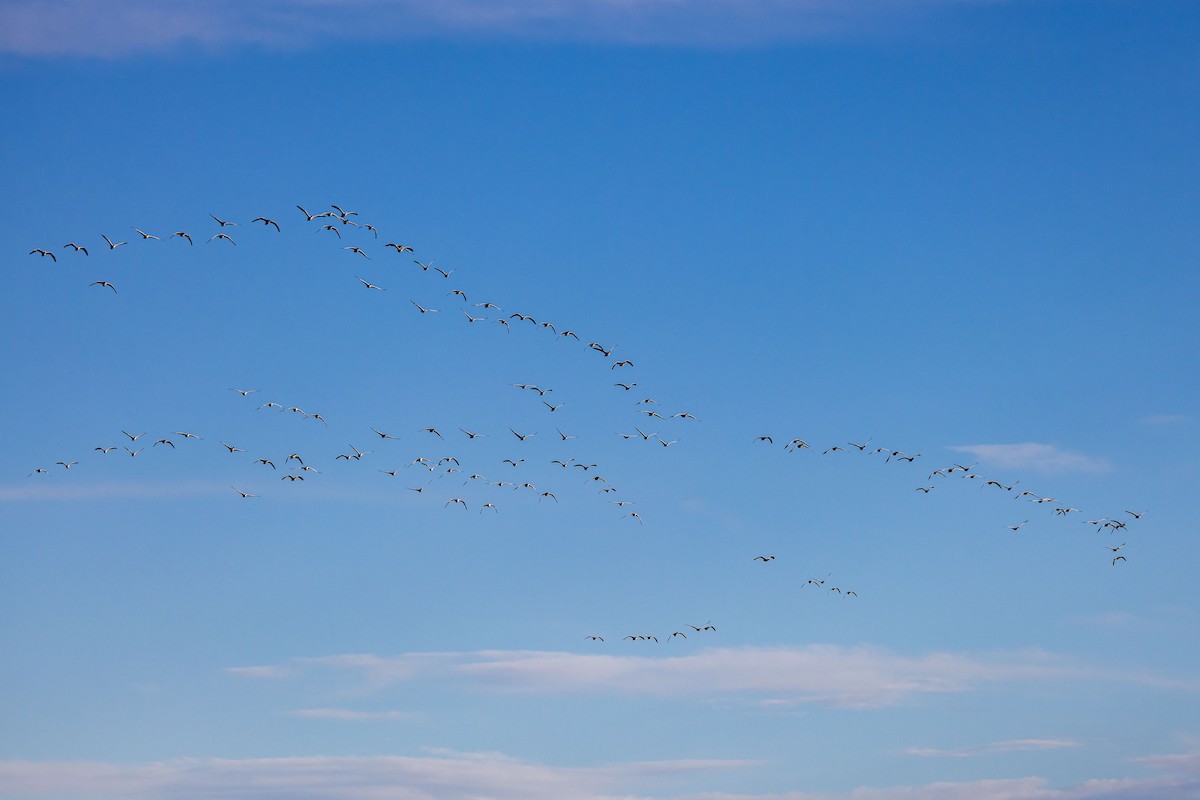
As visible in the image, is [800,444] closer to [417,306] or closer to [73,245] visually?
[417,306]

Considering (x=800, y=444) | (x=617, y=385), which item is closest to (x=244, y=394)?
(x=617, y=385)

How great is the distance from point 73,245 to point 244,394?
771 inches

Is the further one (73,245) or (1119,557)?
(1119,557)

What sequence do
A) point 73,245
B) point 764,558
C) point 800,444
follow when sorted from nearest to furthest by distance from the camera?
1. point 73,245
2. point 800,444
3. point 764,558

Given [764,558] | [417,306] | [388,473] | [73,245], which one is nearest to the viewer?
[73,245]

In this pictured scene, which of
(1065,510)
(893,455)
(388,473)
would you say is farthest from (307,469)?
(1065,510)

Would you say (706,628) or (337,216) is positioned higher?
(337,216)

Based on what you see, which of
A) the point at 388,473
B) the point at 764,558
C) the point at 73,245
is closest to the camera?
the point at 73,245

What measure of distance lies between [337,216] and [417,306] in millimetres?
10353

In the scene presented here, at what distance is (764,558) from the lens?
6142 inches

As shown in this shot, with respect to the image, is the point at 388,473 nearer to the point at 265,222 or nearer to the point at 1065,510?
the point at 265,222

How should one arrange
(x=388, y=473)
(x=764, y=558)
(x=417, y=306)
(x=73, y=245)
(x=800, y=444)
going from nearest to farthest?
1. (x=73, y=245)
2. (x=417, y=306)
3. (x=388, y=473)
4. (x=800, y=444)
5. (x=764, y=558)

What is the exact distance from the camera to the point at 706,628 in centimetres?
15850

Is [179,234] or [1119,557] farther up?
[179,234]
